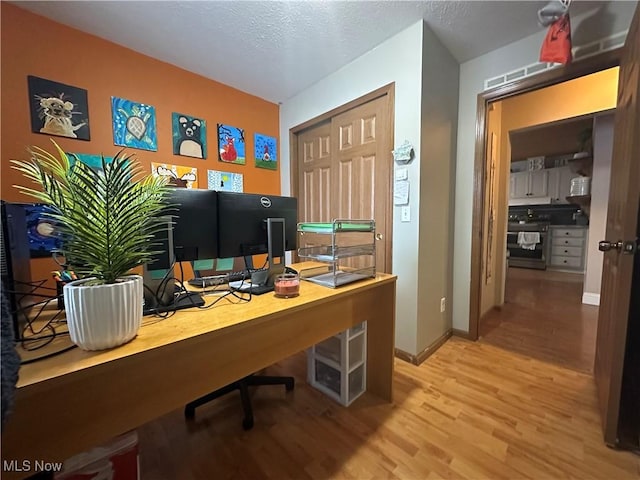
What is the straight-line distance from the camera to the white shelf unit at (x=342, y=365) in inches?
59.3

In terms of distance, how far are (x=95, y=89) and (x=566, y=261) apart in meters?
7.26

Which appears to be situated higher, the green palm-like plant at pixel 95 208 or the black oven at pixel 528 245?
the green palm-like plant at pixel 95 208

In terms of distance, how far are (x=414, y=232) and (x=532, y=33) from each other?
1708mm

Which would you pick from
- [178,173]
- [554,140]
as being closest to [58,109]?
[178,173]

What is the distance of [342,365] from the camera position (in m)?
1.51

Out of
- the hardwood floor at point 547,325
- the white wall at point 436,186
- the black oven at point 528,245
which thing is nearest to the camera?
the white wall at point 436,186

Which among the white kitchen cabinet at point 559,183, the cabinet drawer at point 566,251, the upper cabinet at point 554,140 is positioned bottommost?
the cabinet drawer at point 566,251

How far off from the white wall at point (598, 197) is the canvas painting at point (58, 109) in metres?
5.17

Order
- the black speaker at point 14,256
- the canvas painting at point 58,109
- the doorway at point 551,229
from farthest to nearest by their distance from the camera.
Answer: the doorway at point 551,229 < the canvas painting at point 58,109 < the black speaker at point 14,256

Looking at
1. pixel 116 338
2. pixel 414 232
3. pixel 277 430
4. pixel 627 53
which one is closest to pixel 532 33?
pixel 627 53

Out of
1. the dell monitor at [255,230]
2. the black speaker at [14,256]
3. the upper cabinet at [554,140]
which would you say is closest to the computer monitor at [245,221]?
the dell monitor at [255,230]

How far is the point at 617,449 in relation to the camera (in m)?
1.20

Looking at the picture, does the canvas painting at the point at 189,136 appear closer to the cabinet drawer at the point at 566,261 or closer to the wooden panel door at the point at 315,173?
the wooden panel door at the point at 315,173

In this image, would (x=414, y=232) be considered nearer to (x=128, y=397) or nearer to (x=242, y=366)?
(x=242, y=366)
